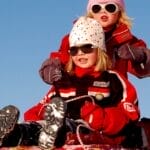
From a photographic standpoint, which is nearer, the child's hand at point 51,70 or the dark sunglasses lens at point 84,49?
the child's hand at point 51,70

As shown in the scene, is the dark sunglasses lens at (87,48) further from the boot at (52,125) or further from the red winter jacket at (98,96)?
the boot at (52,125)

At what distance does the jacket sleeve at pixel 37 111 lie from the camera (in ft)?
15.9

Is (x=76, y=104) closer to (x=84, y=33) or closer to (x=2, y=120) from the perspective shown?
(x=84, y=33)

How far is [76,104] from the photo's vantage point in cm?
481

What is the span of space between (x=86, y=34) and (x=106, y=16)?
3.00 ft

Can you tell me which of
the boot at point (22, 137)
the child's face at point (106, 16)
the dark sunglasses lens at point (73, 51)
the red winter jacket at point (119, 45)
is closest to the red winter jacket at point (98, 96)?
the dark sunglasses lens at point (73, 51)

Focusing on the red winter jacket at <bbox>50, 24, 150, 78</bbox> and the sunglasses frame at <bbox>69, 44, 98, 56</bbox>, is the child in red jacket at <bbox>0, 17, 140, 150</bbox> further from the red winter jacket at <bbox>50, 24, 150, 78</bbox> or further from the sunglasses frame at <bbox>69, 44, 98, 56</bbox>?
the red winter jacket at <bbox>50, 24, 150, 78</bbox>

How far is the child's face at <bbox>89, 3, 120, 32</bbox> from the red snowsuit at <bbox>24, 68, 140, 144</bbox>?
3.30 ft

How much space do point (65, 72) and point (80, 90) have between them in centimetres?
20

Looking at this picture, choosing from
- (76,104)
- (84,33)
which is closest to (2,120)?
(76,104)

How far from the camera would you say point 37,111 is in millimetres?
4918

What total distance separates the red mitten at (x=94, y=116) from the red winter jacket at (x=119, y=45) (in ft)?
4.00

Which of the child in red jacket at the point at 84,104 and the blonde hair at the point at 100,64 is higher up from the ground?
the blonde hair at the point at 100,64

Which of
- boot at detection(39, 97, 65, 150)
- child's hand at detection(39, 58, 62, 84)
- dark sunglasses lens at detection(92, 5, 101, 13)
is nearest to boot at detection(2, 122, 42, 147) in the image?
boot at detection(39, 97, 65, 150)
